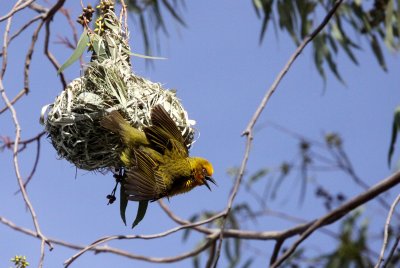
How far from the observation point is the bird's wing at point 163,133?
149 inches

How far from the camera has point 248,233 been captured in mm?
5715

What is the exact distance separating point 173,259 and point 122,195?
6.26 feet

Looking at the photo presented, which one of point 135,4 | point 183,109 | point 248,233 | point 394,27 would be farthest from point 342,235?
point 183,109

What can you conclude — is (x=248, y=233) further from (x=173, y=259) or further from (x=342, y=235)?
(x=342, y=235)

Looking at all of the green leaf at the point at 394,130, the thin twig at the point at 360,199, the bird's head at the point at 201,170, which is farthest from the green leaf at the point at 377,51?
the bird's head at the point at 201,170

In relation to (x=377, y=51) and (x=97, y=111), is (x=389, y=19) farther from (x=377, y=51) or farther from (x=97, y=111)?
(x=97, y=111)

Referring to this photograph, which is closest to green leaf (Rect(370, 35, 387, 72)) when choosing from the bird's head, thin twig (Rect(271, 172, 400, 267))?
thin twig (Rect(271, 172, 400, 267))

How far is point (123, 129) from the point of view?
372 cm

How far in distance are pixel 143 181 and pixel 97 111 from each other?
1.47 feet

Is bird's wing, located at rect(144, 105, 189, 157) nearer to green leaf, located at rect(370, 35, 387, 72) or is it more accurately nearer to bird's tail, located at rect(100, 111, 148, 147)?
bird's tail, located at rect(100, 111, 148, 147)

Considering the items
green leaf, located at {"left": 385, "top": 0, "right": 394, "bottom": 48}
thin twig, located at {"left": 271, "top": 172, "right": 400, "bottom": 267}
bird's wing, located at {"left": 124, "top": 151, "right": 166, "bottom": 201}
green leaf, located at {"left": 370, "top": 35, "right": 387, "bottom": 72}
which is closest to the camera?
bird's wing, located at {"left": 124, "top": 151, "right": 166, "bottom": 201}

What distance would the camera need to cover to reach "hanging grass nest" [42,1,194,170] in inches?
153

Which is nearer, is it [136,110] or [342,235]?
[136,110]

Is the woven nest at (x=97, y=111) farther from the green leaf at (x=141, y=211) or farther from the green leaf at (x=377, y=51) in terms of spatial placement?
the green leaf at (x=377, y=51)
